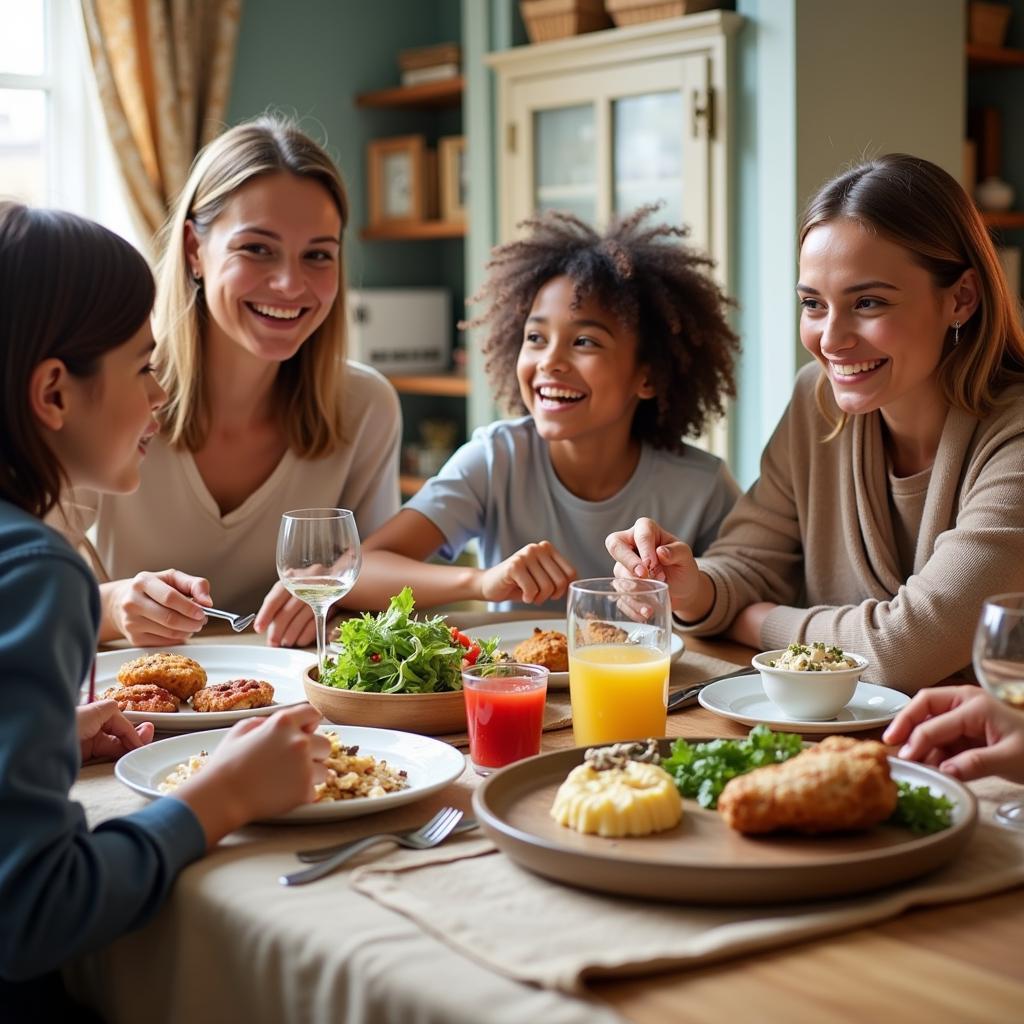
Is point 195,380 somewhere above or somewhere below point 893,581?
above

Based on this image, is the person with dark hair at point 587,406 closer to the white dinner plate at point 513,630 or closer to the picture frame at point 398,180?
the white dinner plate at point 513,630

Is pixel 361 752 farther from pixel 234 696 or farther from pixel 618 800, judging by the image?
pixel 618 800

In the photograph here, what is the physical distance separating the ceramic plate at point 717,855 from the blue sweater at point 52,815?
0.27m

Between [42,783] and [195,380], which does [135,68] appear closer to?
[195,380]

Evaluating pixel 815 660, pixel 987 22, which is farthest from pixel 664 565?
pixel 987 22

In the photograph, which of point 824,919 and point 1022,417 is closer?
point 824,919

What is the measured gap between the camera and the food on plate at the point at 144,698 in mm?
1524

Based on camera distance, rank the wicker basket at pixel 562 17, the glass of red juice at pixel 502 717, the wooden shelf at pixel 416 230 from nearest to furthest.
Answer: the glass of red juice at pixel 502 717, the wicker basket at pixel 562 17, the wooden shelf at pixel 416 230

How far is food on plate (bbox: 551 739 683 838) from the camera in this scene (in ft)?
3.57

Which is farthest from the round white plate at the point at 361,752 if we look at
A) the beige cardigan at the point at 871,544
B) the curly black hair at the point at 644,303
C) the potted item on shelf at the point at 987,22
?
the potted item on shelf at the point at 987,22

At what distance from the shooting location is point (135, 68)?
4.12 metres

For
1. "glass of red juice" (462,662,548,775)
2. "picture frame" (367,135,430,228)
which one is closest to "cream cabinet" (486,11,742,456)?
"picture frame" (367,135,430,228)

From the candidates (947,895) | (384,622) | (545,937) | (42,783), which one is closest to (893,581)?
(384,622)

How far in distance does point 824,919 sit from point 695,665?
87 cm
